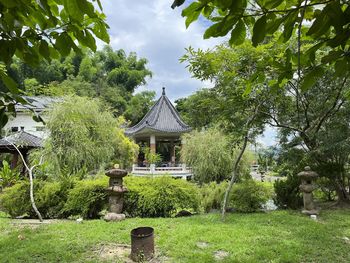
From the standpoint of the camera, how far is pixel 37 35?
953 mm

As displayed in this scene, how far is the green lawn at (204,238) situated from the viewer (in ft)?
11.9

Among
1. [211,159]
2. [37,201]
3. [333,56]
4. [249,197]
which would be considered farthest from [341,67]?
[211,159]

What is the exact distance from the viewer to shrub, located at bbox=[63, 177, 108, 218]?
603 cm

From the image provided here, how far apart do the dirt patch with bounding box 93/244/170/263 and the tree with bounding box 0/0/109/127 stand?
3.05 m

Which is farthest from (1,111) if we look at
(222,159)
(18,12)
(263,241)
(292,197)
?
(222,159)

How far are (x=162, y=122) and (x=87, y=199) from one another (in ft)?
38.0

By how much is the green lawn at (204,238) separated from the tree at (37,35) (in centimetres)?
310

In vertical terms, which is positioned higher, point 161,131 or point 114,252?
point 161,131

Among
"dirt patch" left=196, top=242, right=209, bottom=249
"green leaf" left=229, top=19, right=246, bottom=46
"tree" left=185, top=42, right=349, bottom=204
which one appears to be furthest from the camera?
"tree" left=185, top=42, right=349, bottom=204

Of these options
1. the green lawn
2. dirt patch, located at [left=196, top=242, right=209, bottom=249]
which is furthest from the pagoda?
dirt patch, located at [left=196, top=242, right=209, bottom=249]

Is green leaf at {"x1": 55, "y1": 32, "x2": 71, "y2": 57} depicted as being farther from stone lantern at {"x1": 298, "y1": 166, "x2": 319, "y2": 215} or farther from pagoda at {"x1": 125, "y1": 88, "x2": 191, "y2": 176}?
pagoda at {"x1": 125, "y1": 88, "x2": 191, "y2": 176}

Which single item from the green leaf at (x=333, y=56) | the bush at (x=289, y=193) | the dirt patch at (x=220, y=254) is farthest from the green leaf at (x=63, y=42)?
the bush at (x=289, y=193)

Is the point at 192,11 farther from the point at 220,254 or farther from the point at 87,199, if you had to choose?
the point at 87,199

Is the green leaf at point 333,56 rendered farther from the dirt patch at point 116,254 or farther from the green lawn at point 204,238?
the dirt patch at point 116,254
